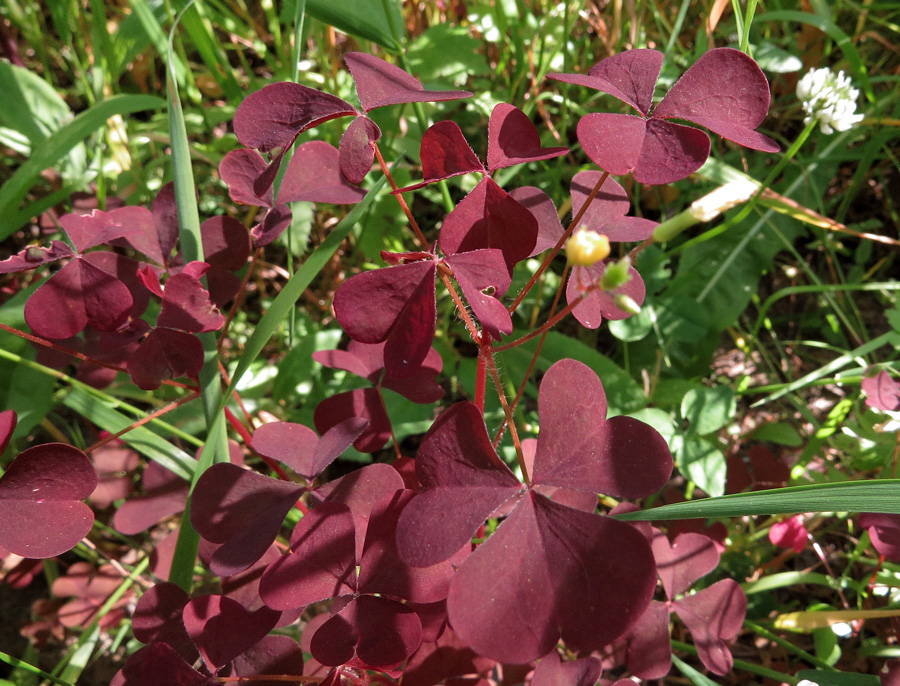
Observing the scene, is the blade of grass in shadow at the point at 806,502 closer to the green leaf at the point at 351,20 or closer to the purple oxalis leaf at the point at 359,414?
the purple oxalis leaf at the point at 359,414

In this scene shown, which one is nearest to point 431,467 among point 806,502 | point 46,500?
point 806,502

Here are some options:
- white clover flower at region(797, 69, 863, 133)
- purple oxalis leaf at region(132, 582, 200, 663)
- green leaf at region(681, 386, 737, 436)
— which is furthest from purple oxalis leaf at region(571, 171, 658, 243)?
purple oxalis leaf at region(132, 582, 200, 663)

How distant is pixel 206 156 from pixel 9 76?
0.55 meters

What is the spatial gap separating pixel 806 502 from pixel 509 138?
550 millimetres

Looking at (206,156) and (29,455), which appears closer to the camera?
(29,455)

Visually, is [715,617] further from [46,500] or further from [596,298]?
[46,500]

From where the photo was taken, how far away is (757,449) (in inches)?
53.4

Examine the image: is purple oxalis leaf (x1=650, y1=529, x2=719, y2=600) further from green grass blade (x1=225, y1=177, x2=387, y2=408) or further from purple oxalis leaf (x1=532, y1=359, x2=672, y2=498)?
green grass blade (x1=225, y1=177, x2=387, y2=408)

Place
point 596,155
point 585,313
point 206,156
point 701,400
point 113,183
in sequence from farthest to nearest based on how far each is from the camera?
1. point 113,183
2. point 206,156
3. point 701,400
4. point 585,313
5. point 596,155

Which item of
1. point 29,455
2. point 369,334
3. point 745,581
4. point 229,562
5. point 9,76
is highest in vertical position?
point 9,76

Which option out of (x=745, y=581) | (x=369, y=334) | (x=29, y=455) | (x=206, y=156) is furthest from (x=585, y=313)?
(x=206, y=156)

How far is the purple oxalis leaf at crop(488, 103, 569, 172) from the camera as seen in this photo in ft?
2.56

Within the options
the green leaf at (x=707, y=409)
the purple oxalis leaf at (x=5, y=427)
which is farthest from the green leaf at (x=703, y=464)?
the purple oxalis leaf at (x=5, y=427)

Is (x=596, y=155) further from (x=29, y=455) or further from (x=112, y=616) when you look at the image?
(x=112, y=616)
